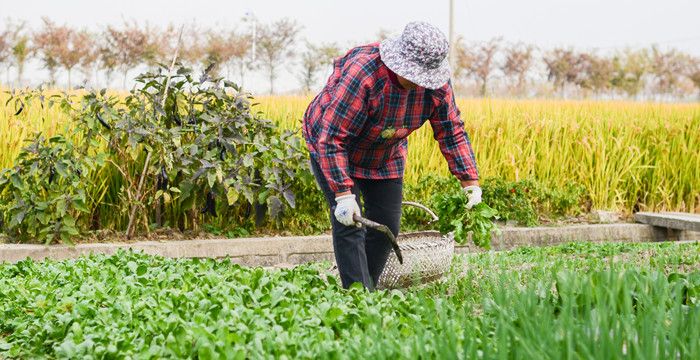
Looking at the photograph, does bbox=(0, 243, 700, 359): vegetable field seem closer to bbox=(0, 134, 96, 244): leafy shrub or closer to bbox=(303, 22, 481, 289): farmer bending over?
bbox=(303, 22, 481, 289): farmer bending over

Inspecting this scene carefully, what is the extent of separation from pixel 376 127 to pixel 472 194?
738 millimetres

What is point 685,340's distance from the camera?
2926 mm

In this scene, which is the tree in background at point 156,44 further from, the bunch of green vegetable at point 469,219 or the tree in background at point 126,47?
the bunch of green vegetable at point 469,219

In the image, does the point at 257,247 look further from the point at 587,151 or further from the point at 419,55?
the point at 587,151

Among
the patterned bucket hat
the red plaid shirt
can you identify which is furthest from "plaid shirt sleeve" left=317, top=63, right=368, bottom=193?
the patterned bucket hat

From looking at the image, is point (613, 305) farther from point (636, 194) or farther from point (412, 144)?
point (636, 194)

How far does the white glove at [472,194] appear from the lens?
4.81 m

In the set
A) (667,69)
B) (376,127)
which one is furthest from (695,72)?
(376,127)

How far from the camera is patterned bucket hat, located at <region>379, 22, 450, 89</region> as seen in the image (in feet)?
13.2

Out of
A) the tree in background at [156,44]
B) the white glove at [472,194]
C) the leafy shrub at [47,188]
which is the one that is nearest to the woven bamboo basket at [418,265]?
the white glove at [472,194]

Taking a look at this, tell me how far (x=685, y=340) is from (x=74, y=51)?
120 ft

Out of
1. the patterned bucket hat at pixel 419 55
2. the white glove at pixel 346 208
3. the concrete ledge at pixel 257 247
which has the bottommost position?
the concrete ledge at pixel 257 247

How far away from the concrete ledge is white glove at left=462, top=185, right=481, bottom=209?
7.52 feet

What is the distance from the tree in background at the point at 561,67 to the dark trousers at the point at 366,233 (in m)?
40.7
